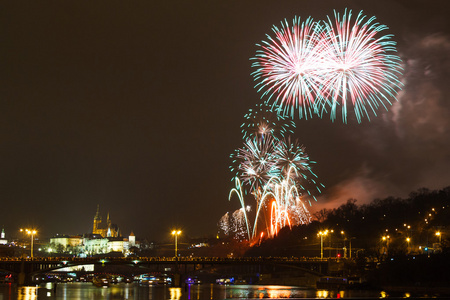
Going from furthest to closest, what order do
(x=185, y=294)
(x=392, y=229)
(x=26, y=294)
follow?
(x=392, y=229), (x=185, y=294), (x=26, y=294)

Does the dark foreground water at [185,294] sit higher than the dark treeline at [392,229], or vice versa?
the dark treeline at [392,229]

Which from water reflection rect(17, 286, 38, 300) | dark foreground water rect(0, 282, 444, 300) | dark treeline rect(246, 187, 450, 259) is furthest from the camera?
dark treeline rect(246, 187, 450, 259)

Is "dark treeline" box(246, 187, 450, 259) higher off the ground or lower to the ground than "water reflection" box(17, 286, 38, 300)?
higher

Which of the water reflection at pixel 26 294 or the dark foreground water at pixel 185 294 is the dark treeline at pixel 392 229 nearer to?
the dark foreground water at pixel 185 294

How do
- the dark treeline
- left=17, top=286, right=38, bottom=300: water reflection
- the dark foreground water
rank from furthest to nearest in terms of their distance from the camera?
the dark treeline < the dark foreground water < left=17, top=286, right=38, bottom=300: water reflection

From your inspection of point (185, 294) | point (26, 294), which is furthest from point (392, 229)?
point (26, 294)

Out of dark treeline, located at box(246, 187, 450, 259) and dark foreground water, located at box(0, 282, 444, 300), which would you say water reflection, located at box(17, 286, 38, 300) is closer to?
dark foreground water, located at box(0, 282, 444, 300)

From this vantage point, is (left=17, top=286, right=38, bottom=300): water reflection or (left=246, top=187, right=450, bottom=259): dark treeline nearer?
(left=17, top=286, right=38, bottom=300): water reflection

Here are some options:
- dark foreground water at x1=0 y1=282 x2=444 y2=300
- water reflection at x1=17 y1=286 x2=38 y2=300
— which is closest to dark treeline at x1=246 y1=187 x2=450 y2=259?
dark foreground water at x1=0 y1=282 x2=444 y2=300

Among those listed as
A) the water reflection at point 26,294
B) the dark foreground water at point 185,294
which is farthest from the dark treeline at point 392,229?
the water reflection at point 26,294

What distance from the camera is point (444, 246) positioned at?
389 feet

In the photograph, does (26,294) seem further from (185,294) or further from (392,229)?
(392,229)

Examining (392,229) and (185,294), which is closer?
(185,294)

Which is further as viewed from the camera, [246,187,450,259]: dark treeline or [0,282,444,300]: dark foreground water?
[246,187,450,259]: dark treeline
